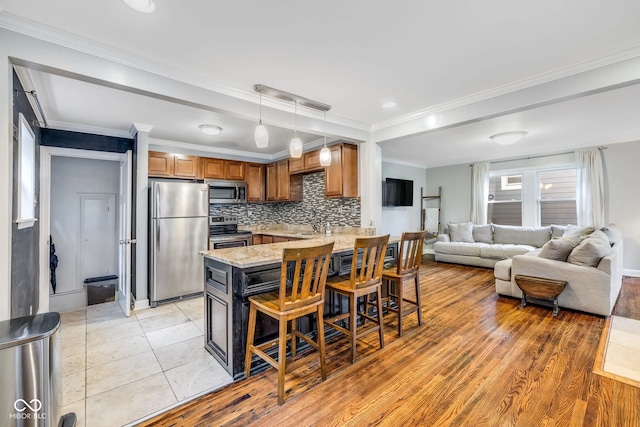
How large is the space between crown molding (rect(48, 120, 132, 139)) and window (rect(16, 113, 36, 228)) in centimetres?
97

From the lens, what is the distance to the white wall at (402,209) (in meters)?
6.83

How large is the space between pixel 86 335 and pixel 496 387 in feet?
12.3

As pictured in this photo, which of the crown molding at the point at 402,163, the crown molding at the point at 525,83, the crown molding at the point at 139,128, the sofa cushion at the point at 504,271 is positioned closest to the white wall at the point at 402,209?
the crown molding at the point at 402,163

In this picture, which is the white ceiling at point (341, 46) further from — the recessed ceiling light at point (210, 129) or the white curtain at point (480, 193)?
the white curtain at point (480, 193)

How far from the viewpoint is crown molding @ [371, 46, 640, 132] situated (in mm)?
2240

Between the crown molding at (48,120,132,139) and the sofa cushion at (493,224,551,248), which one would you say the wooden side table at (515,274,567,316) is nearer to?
the sofa cushion at (493,224,551,248)

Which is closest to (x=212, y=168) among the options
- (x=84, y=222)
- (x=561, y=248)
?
(x=84, y=222)

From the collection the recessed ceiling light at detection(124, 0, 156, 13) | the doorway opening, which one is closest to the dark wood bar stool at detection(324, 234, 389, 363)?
the recessed ceiling light at detection(124, 0, 156, 13)

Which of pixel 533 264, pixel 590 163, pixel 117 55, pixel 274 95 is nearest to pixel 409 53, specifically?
pixel 274 95

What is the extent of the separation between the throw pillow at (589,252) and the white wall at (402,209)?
345cm

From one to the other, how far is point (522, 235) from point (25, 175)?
7693 mm

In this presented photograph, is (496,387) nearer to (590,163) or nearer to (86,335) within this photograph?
(86,335)

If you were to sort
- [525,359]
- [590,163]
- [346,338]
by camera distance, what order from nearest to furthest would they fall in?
[525,359]
[346,338]
[590,163]

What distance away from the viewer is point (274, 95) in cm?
292
